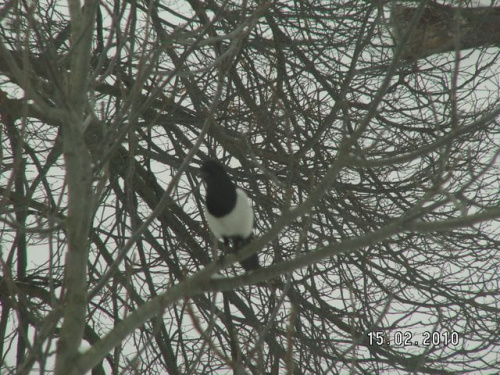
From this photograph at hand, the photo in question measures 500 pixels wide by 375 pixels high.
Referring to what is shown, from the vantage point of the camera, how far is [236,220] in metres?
3.62

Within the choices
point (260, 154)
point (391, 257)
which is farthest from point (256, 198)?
point (391, 257)

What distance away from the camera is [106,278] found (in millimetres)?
2262

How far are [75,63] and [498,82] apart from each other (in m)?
3.34

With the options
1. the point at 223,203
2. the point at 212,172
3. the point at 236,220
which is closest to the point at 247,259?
the point at 236,220

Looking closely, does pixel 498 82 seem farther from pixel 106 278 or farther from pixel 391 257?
pixel 106 278

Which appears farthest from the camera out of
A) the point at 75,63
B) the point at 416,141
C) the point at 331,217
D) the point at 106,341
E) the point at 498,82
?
the point at 498,82

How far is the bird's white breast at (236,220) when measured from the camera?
142 inches

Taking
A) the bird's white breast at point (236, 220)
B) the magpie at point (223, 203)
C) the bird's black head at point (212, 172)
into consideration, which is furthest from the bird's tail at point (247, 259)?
the bird's black head at point (212, 172)

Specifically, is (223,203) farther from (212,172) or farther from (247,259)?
(247,259)

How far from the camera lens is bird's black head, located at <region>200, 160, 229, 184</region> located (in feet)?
11.7

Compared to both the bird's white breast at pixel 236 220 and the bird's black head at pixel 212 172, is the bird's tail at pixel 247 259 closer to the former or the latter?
the bird's white breast at pixel 236 220

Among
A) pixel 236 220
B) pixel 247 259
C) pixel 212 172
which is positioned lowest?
pixel 247 259

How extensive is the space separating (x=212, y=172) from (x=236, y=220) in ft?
0.98

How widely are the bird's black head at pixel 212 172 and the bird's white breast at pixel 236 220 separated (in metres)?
0.16
